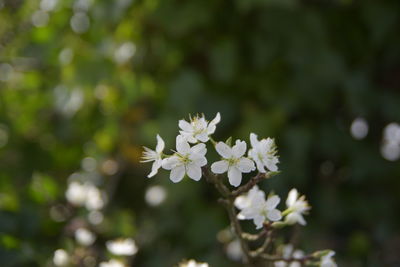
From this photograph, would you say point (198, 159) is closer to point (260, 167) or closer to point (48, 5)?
point (260, 167)

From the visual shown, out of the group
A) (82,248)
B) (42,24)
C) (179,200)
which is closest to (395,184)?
(179,200)

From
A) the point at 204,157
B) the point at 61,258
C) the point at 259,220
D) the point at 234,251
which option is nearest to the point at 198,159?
the point at 204,157

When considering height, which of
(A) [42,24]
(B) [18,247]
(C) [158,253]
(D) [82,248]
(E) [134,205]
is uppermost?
(A) [42,24]

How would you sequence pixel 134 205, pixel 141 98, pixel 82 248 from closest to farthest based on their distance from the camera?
pixel 82 248 → pixel 141 98 → pixel 134 205

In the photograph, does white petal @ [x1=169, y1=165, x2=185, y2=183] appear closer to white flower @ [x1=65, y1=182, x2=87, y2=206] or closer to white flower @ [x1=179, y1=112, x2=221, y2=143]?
white flower @ [x1=179, y1=112, x2=221, y2=143]

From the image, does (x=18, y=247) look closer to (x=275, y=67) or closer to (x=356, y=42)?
(x=275, y=67)

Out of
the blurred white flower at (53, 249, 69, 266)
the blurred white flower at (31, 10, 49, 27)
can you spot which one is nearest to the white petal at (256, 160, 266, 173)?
the blurred white flower at (53, 249, 69, 266)
